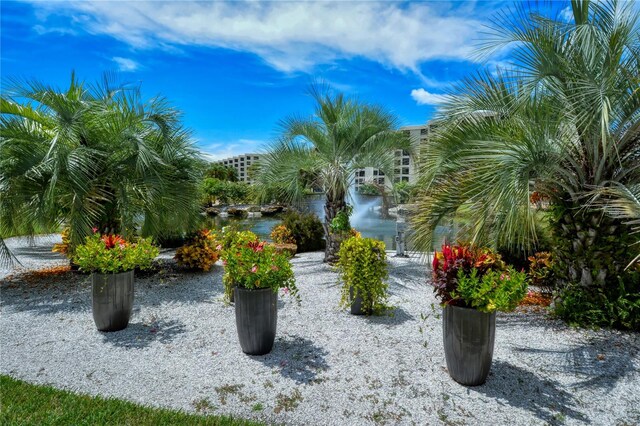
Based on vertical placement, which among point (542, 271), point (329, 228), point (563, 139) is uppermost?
point (563, 139)

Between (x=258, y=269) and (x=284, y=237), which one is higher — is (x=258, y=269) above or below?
above

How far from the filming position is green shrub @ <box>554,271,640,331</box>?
4660mm

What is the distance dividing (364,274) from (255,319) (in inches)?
71.6

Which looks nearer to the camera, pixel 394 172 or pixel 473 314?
pixel 473 314

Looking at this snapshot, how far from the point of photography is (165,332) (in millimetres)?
4910

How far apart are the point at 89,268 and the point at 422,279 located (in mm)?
5951

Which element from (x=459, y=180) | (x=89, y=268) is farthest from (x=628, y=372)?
(x=89, y=268)

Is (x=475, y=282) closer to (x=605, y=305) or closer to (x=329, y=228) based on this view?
(x=605, y=305)

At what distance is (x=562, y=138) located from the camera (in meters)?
4.70

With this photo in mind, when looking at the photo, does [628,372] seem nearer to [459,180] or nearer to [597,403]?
[597,403]

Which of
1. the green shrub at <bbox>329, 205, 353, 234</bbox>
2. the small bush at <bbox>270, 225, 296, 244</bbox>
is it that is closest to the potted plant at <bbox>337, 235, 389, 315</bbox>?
the green shrub at <bbox>329, 205, 353, 234</bbox>

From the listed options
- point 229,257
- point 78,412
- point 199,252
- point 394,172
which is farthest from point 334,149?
point 78,412

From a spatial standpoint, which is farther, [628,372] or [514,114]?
[514,114]

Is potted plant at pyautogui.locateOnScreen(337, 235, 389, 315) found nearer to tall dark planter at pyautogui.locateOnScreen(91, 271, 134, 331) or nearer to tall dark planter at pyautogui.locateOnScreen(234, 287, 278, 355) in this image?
tall dark planter at pyautogui.locateOnScreen(234, 287, 278, 355)
